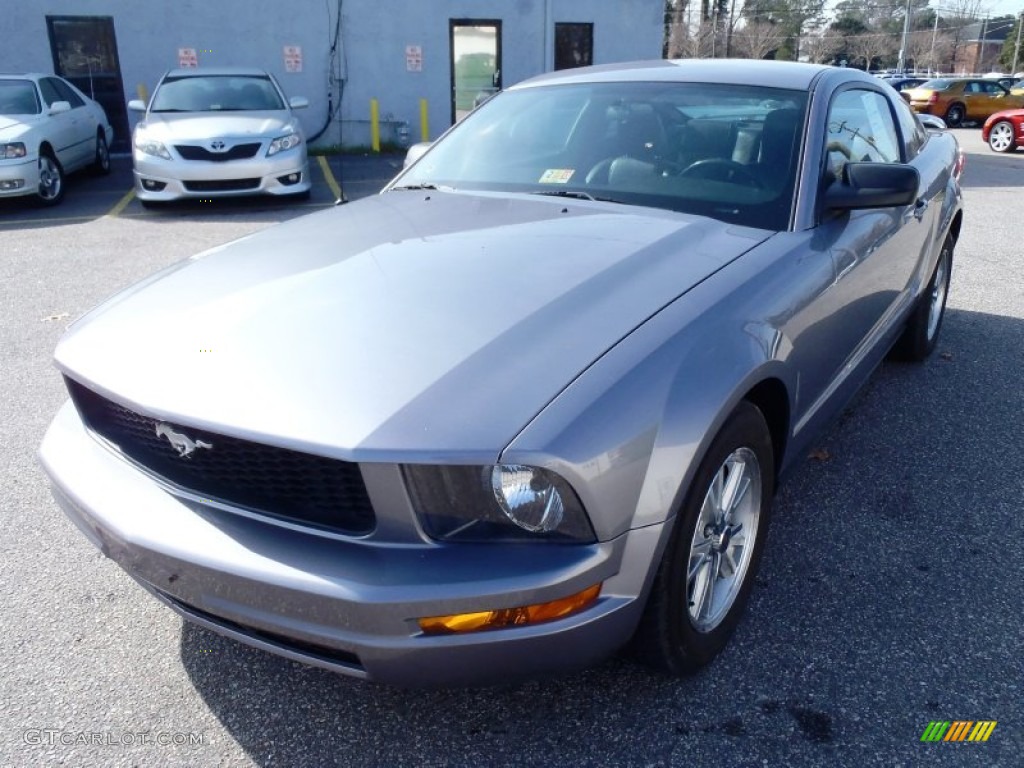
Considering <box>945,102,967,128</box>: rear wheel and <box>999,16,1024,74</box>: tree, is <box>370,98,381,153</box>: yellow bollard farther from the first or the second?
<box>999,16,1024,74</box>: tree

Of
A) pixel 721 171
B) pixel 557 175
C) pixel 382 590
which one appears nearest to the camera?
pixel 382 590

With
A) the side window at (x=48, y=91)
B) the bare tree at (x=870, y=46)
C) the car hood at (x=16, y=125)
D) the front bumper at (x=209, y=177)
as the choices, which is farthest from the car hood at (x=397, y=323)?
the bare tree at (x=870, y=46)

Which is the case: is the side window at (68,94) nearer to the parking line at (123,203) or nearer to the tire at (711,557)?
the parking line at (123,203)

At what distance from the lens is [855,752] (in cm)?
210

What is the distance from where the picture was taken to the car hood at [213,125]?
9.41 meters

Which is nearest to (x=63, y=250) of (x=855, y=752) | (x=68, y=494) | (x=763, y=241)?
(x=68, y=494)

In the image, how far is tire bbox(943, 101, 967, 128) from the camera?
85.5 feet

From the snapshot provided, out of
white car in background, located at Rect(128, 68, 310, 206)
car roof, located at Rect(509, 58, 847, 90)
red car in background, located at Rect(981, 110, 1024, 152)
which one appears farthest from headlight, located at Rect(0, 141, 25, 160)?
red car in background, located at Rect(981, 110, 1024, 152)

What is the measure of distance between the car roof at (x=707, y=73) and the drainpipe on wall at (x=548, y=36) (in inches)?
544

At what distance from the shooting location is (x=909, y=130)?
447 cm

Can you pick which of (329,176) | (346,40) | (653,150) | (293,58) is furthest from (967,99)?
(653,150)

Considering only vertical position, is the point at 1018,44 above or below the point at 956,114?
above

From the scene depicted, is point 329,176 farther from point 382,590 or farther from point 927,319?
point 382,590

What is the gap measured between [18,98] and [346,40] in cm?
709
